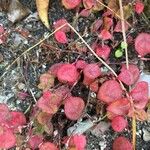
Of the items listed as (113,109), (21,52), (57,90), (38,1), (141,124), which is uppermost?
(38,1)

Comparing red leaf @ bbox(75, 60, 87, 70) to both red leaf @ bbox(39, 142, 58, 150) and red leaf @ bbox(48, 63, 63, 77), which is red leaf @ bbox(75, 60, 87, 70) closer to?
red leaf @ bbox(48, 63, 63, 77)

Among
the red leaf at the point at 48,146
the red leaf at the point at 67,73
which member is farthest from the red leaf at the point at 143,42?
the red leaf at the point at 48,146

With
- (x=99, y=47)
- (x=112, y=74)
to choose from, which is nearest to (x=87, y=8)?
(x=99, y=47)

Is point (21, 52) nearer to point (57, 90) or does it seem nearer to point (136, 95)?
point (57, 90)

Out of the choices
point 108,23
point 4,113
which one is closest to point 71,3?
point 108,23

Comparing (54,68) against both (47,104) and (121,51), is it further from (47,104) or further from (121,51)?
(121,51)

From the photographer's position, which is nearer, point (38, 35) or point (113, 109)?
point (113, 109)

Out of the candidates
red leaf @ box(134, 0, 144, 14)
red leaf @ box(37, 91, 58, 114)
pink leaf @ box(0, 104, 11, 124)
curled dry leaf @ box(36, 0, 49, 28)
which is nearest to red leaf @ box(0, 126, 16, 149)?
pink leaf @ box(0, 104, 11, 124)
